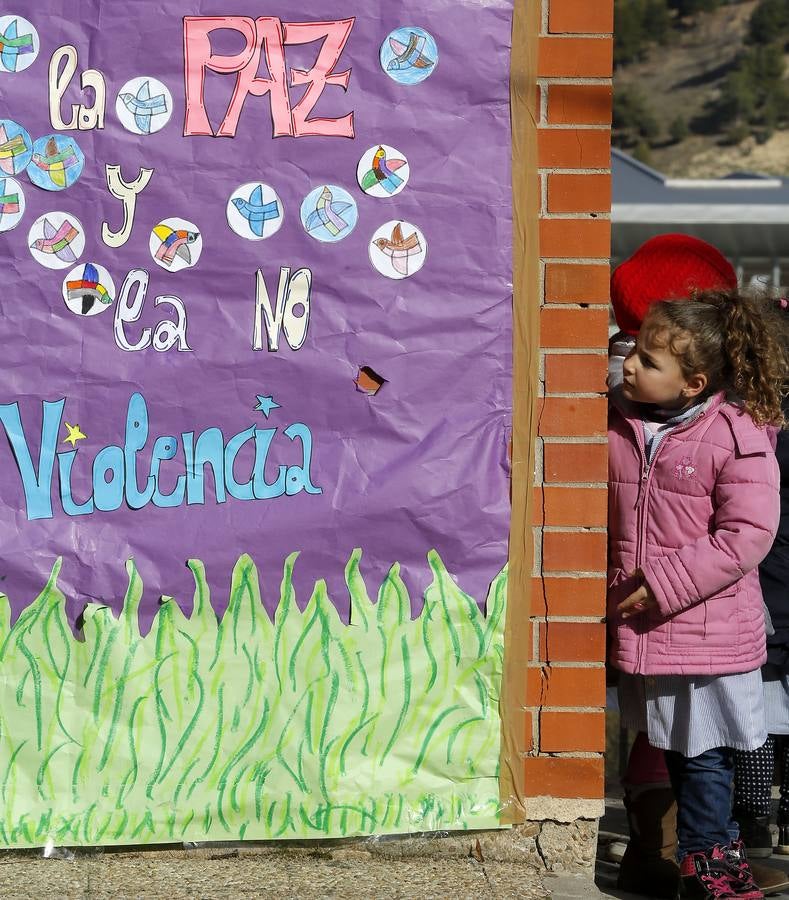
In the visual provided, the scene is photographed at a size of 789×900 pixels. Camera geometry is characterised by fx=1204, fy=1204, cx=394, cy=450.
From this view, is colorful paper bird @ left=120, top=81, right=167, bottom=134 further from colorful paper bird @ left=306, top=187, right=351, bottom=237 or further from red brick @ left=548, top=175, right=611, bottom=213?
red brick @ left=548, top=175, right=611, bottom=213

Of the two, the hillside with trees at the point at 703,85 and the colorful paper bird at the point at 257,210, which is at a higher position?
the hillside with trees at the point at 703,85

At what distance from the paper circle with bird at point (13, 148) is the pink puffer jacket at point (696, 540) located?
161cm

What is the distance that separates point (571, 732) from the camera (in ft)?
9.88

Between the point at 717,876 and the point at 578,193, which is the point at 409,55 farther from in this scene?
the point at 717,876

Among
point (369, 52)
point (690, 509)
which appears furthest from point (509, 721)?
point (369, 52)

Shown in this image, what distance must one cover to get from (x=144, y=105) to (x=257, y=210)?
1.19 feet

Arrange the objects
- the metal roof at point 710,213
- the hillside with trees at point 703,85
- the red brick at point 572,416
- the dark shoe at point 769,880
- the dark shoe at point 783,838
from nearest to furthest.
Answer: the red brick at point 572,416
the dark shoe at point 769,880
the dark shoe at point 783,838
the metal roof at point 710,213
the hillside with trees at point 703,85

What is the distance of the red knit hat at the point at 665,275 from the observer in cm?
330

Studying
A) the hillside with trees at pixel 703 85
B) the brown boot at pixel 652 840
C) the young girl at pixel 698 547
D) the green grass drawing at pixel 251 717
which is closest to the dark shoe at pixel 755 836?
the brown boot at pixel 652 840

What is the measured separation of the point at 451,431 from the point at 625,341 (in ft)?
2.53

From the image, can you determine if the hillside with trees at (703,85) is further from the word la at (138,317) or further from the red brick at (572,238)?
the word la at (138,317)

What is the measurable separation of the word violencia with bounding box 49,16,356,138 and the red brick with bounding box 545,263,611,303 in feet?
1.97

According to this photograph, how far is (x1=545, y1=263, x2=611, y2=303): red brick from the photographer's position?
294 cm

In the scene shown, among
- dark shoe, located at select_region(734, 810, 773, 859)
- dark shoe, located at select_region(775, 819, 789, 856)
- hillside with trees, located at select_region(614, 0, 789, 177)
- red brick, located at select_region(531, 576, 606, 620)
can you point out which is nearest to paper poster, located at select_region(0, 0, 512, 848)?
red brick, located at select_region(531, 576, 606, 620)
